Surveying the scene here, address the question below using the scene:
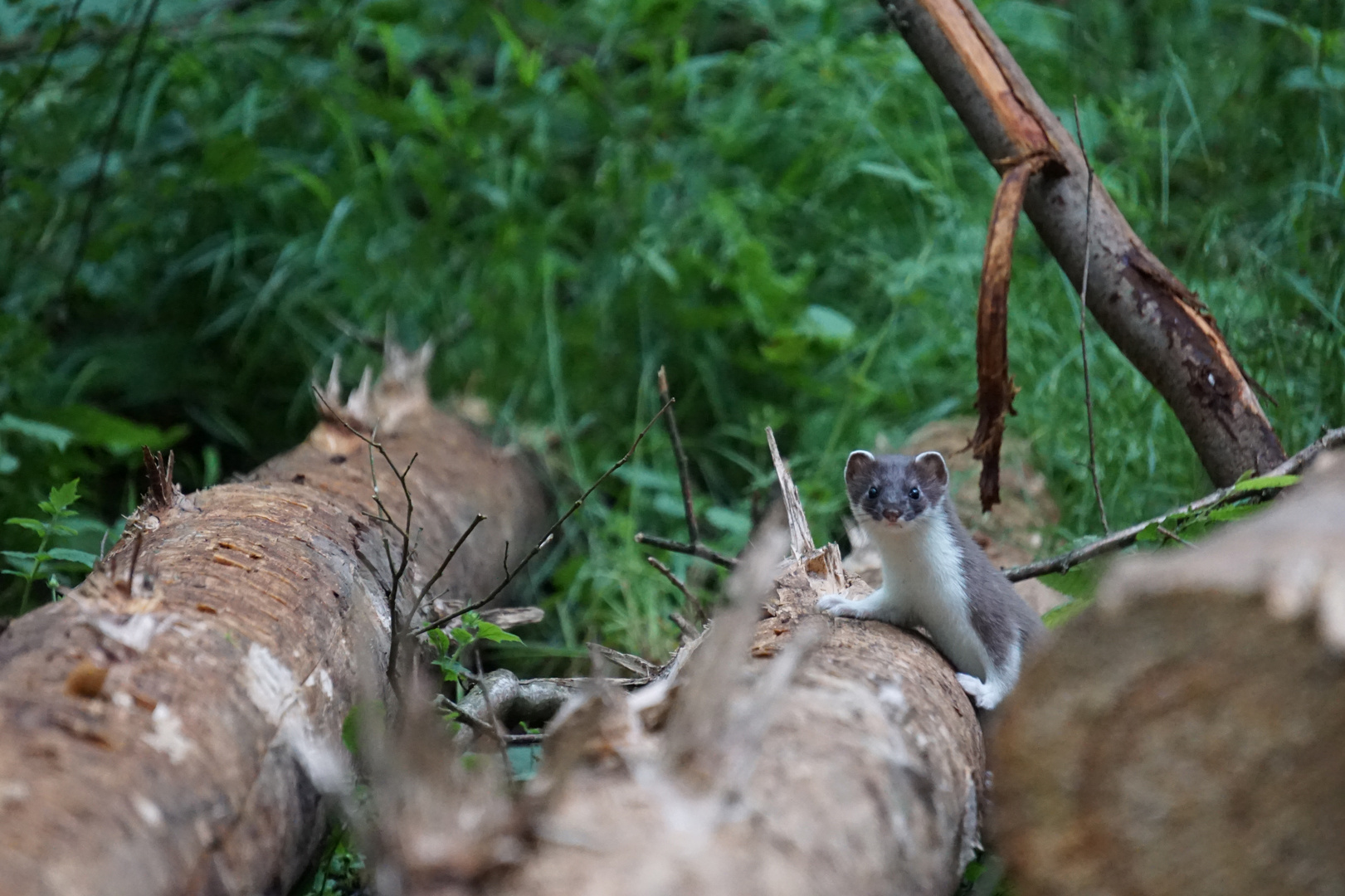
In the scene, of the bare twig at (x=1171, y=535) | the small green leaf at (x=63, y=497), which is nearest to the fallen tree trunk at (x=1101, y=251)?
the bare twig at (x=1171, y=535)

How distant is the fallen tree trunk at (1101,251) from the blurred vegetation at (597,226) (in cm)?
111

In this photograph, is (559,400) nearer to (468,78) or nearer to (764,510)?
(764,510)

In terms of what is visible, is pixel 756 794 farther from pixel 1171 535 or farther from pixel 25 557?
pixel 25 557

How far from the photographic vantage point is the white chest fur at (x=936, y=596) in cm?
300

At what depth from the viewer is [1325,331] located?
4047 millimetres

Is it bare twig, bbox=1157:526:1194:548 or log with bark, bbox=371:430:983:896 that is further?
bare twig, bbox=1157:526:1194:548

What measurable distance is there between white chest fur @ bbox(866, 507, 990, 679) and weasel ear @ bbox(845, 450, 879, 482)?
0.32 meters

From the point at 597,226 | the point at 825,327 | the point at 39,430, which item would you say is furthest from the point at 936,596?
the point at 597,226

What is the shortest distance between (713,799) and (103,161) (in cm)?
432

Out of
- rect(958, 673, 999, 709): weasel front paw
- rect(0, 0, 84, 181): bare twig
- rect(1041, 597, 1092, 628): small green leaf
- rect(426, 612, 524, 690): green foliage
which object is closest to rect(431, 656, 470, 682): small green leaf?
rect(426, 612, 524, 690): green foliage

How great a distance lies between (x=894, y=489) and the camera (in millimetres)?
3346

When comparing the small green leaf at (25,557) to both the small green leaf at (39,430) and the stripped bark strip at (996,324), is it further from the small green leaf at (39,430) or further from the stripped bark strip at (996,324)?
the stripped bark strip at (996,324)

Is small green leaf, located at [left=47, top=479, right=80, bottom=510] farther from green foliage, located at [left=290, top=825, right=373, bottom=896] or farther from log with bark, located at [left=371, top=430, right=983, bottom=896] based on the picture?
log with bark, located at [left=371, top=430, right=983, bottom=896]

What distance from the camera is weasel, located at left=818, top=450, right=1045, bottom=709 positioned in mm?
2959
